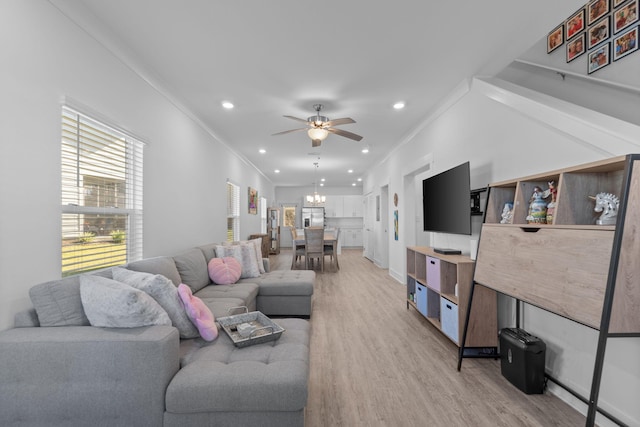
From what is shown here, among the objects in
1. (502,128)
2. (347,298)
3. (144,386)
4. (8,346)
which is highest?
(502,128)

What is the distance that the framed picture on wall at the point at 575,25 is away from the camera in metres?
2.58

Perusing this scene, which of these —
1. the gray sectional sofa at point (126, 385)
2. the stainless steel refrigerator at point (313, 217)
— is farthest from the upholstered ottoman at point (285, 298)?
the stainless steel refrigerator at point (313, 217)

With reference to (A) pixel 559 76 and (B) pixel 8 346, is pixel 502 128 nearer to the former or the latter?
(A) pixel 559 76

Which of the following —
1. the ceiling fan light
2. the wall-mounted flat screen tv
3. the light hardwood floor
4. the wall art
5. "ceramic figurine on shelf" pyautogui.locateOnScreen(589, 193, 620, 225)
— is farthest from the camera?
the wall art

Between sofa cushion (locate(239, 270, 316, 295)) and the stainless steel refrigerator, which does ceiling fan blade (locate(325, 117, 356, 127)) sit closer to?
sofa cushion (locate(239, 270, 316, 295))

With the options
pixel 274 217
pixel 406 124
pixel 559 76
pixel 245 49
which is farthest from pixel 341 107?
pixel 274 217

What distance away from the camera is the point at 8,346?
1.44 meters

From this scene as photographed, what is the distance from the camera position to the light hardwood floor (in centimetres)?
185

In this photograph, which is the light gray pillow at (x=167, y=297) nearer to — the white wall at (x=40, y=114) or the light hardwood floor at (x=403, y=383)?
the white wall at (x=40, y=114)

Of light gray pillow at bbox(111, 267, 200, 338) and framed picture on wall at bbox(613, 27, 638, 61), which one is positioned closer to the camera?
light gray pillow at bbox(111, 267, 200, 338)

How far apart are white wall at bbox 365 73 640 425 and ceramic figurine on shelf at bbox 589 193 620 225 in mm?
294

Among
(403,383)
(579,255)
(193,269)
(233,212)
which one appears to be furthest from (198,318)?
(233,212)

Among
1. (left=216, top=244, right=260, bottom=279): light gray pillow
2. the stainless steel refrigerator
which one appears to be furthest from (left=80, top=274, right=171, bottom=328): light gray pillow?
the stainless steel refrigerator

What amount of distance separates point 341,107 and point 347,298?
2788 millimetres
